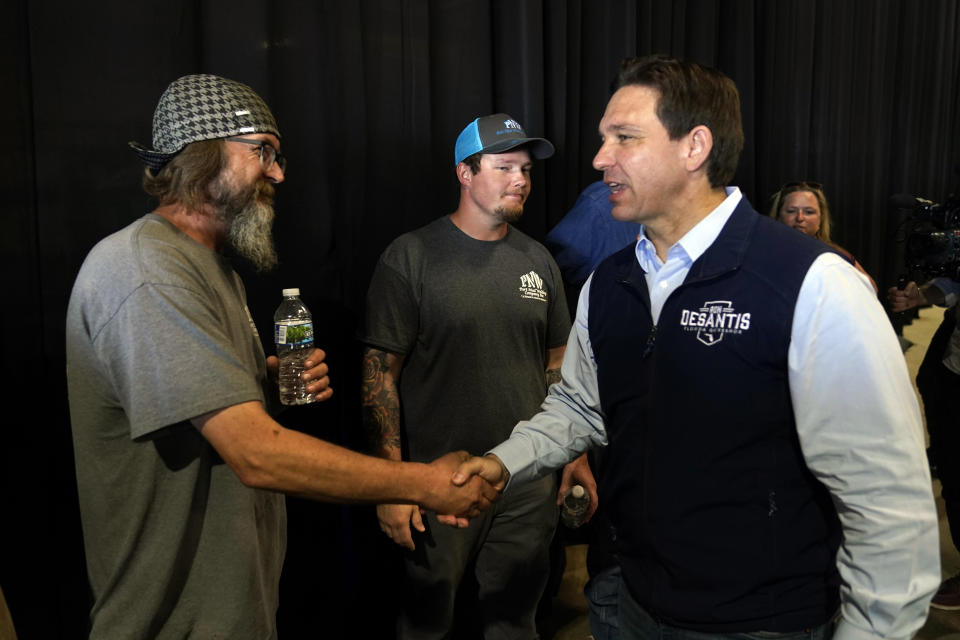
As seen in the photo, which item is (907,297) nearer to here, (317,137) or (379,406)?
(379,406)

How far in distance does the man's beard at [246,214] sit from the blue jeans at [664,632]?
1.04m

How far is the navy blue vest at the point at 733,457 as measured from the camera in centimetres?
112

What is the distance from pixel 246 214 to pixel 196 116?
22 cm

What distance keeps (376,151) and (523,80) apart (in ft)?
2.28

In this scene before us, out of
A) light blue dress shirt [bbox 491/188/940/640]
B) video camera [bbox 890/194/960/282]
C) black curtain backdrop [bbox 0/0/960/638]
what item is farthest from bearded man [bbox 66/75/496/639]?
video camera [bbox 890/194/960/282]

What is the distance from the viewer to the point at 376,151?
2309 millimetres

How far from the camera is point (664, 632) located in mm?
1231

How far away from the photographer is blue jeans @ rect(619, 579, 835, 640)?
1.14 metres

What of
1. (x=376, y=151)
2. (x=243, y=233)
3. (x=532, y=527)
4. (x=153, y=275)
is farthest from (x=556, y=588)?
(x=153, y=275)

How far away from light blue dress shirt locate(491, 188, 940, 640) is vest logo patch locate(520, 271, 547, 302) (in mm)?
1126

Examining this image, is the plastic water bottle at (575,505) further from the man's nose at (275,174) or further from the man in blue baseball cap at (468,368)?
the man's nose at (275,174)

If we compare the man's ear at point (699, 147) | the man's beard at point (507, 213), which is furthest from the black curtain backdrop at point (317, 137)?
the man's ear at point (699, 147)

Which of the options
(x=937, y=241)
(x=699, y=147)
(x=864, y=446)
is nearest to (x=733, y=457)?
(x=864, y=446)

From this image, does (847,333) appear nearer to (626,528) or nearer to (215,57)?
(626,528)
